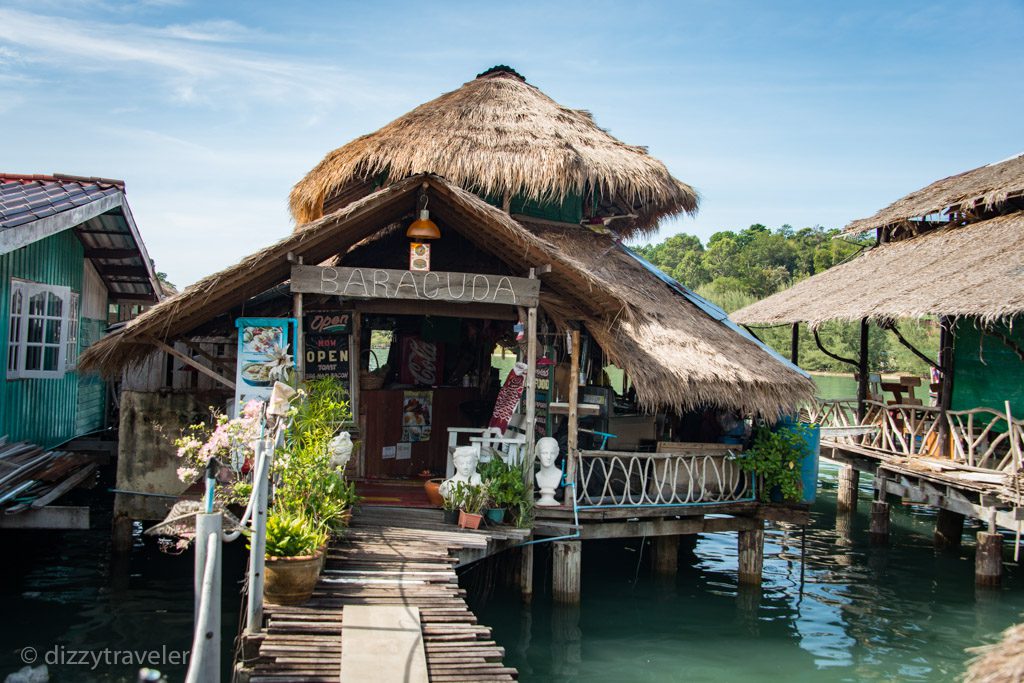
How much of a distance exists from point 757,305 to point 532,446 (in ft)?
38.0

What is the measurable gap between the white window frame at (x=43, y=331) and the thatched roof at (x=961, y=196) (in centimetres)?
1596

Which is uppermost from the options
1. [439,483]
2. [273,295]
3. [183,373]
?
[273,295]

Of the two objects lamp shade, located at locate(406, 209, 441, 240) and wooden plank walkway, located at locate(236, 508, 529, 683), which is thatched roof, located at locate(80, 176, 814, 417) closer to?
lamp shade, located at locate(406, 209, 441, 240)

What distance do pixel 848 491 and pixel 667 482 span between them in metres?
8.64

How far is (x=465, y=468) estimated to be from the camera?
937cm

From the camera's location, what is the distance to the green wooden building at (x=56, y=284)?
10727 mm

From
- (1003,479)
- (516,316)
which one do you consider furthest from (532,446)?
(1003,479)

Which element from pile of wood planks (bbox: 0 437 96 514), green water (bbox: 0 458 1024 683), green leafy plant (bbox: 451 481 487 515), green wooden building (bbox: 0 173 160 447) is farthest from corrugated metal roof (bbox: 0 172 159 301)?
green leafy plant (bbox: 451 481 487 515)

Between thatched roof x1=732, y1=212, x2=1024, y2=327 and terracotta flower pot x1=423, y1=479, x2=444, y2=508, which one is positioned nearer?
terracotta flower pot x1=423, y1=479, x2=444, y2=508

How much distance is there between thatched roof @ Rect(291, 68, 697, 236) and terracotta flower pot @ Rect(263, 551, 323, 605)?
637 cm

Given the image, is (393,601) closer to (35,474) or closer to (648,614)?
(648,614)

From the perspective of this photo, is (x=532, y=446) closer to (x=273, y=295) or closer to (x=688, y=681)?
(x=688, y=681)

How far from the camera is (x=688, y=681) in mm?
9148

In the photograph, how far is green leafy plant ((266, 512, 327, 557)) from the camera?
687cm
